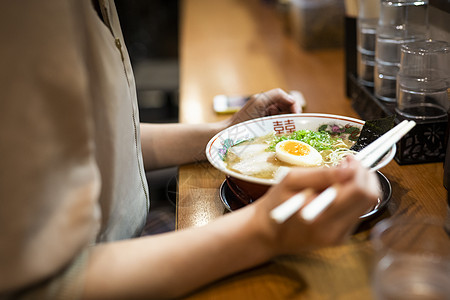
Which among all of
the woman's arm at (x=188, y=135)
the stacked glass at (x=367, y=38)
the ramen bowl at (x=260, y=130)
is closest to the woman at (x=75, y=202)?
the ramen bowl at (x=260, y=130)

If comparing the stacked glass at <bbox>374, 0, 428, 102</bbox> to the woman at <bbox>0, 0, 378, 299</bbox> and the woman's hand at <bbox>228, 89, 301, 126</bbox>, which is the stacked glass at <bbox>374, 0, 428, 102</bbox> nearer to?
the woman's hand at <bbox>228, 89, 301, 126</bbox>

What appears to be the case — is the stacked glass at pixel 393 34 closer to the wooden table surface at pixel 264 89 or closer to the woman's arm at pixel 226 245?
the wooden table surface at pixel 264 89

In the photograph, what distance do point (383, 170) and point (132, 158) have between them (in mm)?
586

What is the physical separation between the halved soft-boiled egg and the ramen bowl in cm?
11

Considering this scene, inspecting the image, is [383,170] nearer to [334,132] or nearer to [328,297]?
[334,132]

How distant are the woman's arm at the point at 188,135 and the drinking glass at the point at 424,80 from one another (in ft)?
0.90

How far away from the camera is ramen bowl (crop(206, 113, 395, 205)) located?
1017 mm

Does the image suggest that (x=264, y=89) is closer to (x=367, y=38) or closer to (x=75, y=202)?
(x=367, y=38)

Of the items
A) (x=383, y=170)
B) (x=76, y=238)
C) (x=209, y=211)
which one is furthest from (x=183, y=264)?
(x=383, y=170)

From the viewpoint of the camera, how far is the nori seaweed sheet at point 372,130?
104 cm

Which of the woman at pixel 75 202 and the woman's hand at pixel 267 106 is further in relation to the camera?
the woman's hand at pixel 267 106

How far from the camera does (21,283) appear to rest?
2.15 feet

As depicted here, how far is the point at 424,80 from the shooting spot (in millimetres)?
1234

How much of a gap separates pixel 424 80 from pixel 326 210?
68 centimetres
